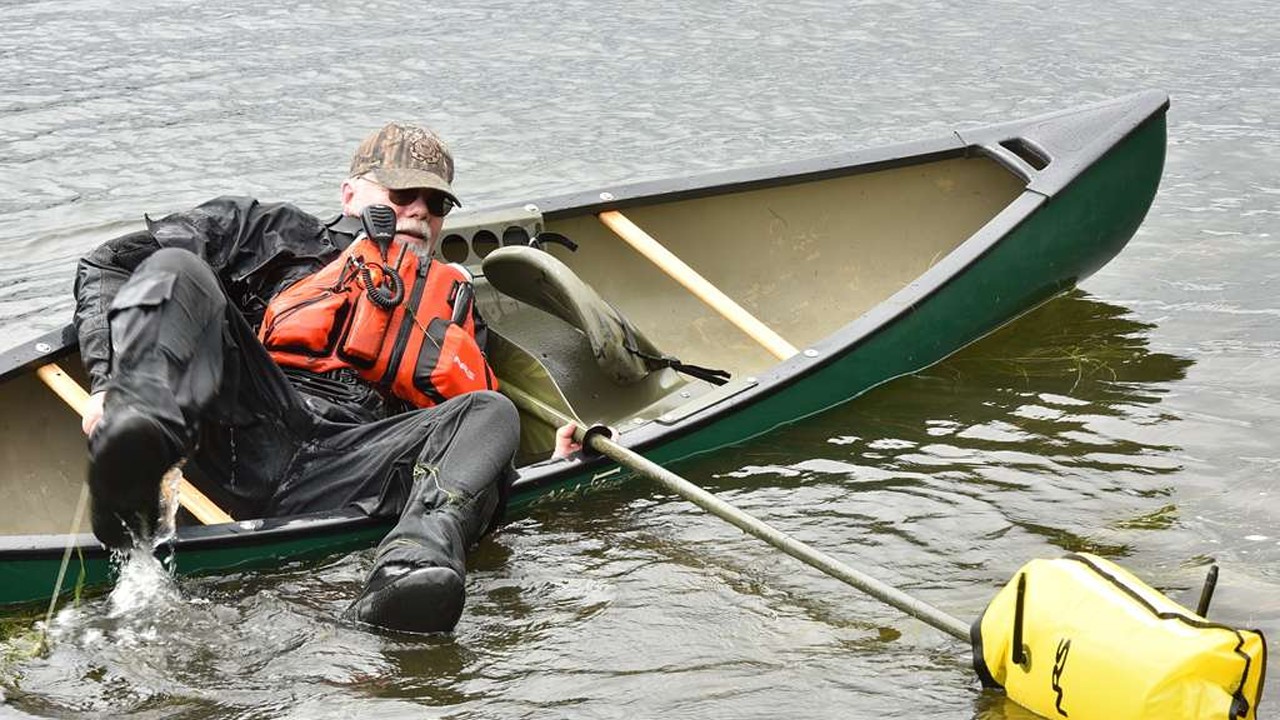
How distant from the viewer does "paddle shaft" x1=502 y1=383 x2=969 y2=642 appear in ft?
14.5

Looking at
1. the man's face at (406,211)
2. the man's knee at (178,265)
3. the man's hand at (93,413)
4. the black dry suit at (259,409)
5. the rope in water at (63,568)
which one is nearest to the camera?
the man's hand at (93,413)

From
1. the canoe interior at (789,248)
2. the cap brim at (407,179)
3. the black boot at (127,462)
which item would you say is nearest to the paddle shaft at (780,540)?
the cap brim at (407,179)

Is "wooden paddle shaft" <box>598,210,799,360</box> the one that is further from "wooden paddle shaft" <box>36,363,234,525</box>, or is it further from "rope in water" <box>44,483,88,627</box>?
"rope in water" <box>44,483,88,627</box>

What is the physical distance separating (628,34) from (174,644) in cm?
917

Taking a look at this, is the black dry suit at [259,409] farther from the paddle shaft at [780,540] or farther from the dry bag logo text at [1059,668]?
the dry bag logo text at [1059,668]

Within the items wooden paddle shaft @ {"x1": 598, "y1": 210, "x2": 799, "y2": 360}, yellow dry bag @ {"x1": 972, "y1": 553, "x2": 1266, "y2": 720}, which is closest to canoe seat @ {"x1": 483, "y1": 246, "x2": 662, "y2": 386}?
wooden paddle shaft @ {"x1": 598, "y1": 210, "x2": 799, "y2": 360}

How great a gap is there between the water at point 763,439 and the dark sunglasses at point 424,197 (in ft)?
3.59

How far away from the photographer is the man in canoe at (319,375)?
432 cm

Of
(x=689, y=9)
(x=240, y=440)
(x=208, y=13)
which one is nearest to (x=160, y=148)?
(x=208, y=13)

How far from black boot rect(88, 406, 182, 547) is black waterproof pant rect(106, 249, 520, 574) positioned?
0.21m

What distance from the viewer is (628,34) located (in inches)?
517

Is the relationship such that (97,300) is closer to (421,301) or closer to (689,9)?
(421,301)

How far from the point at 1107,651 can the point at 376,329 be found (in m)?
2.46

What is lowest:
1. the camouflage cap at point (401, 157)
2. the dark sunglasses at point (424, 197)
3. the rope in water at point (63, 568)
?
the rope in water at point (63, 568)
